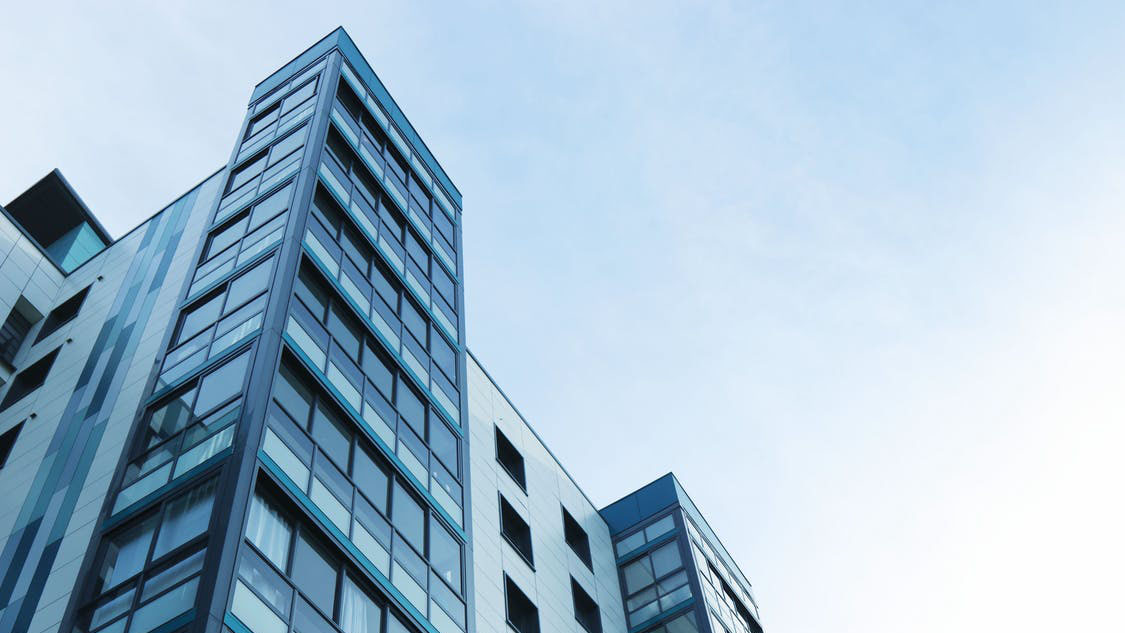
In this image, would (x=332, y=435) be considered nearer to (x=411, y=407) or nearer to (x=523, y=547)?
(x=411, y=407)

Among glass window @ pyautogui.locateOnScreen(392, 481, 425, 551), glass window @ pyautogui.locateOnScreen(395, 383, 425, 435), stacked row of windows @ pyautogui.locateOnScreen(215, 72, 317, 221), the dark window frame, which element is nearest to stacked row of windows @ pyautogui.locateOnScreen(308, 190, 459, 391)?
glass window @ pyautogui.locateOnScreen(395, 383, 425, 435)

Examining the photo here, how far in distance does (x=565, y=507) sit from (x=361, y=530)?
1704 centimetres

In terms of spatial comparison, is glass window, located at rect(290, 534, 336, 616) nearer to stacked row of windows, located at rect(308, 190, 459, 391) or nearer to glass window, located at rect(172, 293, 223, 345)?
glass window, located at rect(172, 293, 223, 345)

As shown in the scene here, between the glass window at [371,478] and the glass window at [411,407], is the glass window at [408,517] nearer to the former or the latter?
the glass window at [371,478]

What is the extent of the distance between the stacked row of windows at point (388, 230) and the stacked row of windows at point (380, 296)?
0.49 meters

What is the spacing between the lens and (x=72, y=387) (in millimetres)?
25797

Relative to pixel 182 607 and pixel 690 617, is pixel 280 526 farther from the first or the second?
pixel 690 617

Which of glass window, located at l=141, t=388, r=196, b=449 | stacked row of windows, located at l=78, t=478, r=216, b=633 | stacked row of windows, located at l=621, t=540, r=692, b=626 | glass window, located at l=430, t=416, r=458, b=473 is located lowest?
stacked row of windows, located at l=78, t=478, r=216, b=633

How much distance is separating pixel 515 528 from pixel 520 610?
133 inches

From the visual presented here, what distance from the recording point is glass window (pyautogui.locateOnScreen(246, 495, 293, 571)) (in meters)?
17.3

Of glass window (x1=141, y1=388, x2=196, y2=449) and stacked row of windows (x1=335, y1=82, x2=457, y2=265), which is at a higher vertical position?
stacked row of windows (x1=335, y1=82, x2=457, y2=265)

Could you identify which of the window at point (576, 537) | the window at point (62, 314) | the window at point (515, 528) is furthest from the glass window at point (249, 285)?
the window at point (576, 537)

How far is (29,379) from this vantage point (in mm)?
29078

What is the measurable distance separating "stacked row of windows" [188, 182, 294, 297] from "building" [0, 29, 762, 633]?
9cm
